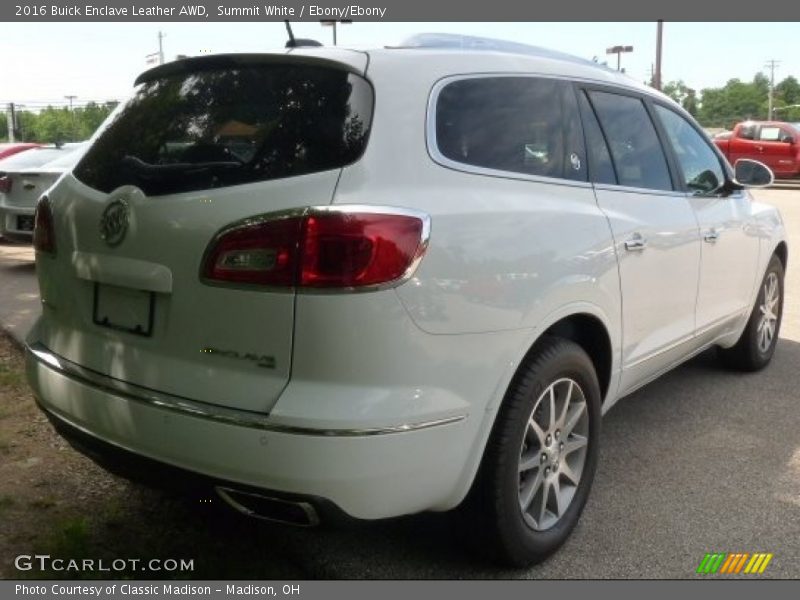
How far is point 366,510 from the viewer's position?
7.39 feet

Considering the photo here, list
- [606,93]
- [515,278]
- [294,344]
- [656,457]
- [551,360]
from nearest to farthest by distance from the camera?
[294,344], [515,278], [551,360], [606,93], [656,457]

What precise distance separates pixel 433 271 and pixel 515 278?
37 centimetres

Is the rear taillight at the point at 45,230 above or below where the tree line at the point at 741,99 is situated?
below

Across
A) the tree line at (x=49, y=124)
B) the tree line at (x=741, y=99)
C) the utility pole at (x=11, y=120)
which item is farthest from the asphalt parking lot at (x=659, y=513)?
the tree line at (x=741, y=99)

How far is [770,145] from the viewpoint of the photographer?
22.5m

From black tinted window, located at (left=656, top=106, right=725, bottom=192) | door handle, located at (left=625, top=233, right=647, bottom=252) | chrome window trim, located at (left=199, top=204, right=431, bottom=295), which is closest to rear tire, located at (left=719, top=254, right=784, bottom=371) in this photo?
black tinted window, located at (left=656, top=106, right=725, bottom=192)

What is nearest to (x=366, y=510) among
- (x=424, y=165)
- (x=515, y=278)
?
(x=515, y=278)

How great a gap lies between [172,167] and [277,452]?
0.96m

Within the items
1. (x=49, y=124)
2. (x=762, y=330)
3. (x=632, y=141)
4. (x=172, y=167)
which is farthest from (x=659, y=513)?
(x=49, y=124)

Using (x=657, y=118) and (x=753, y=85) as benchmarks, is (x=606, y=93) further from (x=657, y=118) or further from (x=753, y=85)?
(x=753, y=85)

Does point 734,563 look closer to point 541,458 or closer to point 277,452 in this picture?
point 541,458

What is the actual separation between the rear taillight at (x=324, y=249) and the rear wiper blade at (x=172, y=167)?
25cm

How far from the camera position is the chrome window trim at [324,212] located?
218 centimetres

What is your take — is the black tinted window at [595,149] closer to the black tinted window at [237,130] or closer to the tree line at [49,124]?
the black tinted window at [237,130]
